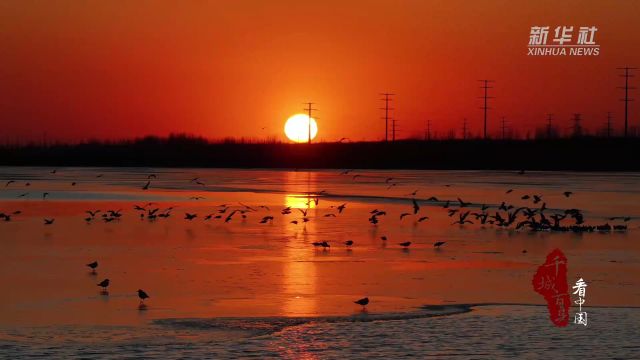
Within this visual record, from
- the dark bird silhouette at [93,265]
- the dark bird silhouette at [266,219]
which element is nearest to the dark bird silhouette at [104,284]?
the dark bird silhouette at [93,265]

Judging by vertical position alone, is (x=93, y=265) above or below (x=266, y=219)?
below

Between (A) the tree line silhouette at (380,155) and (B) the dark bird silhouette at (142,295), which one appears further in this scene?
(A) the tree line silhouette at (380,155)

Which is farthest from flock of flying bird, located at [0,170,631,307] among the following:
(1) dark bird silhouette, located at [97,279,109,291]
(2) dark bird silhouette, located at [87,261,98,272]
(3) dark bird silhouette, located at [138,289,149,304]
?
(3) dark bird silhouette, located at [138,289,149,304]

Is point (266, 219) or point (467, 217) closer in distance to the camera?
point (266, 219)

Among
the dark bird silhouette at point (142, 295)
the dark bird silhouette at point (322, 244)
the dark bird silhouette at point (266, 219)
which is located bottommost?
the dark bird silhouette at point (142, 295)

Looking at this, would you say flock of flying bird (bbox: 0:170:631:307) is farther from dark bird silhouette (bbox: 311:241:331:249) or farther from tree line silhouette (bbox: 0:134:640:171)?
tree line silhouette (bbox: 0:134:640:171)

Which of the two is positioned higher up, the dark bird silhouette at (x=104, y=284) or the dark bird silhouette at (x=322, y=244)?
the dark bird silhouette at (x=322, y=244)

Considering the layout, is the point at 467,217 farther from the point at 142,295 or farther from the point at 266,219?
the point at 142,295

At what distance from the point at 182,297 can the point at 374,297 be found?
2647mm

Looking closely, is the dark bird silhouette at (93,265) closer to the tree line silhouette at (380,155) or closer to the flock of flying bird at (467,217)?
the flock of flying bird at (467,217)

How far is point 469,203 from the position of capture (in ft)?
121

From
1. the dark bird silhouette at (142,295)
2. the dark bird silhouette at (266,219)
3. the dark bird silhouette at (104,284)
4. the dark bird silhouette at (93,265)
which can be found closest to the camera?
Answer: the dark bird silhouette at (142,295)

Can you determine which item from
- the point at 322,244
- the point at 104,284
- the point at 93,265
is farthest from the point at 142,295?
the point at 322,244

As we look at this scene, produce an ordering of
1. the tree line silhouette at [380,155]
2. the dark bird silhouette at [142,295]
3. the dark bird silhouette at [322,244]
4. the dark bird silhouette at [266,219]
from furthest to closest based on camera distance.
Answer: the tree line silhouette at [380,155] < the dark bird silhouette at [266,219] < the dark bird silhouette at [322,244] < the dark bird silhouette at [142,295]
